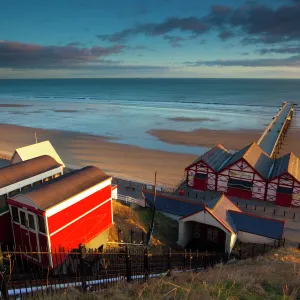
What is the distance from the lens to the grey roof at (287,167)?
81.9 ft

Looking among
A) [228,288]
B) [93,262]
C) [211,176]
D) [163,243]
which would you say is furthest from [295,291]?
[211,176]

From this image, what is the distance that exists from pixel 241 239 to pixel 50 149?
18.0 metres

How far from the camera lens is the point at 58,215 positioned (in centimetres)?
1364

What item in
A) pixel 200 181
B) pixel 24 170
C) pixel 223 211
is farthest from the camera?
pixel 200 181

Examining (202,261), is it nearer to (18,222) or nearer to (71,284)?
(71,284)

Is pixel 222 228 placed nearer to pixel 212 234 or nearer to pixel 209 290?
pixel 212 234

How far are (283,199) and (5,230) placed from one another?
2293 centimetres

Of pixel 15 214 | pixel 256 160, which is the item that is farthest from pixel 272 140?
pixel 15 214

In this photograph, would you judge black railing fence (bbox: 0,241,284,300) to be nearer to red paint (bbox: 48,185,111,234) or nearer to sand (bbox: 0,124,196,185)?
red paint (bbox: 48,185,111,234)

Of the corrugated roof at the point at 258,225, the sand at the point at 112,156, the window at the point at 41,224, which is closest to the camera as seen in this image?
the window at the point at 41,224

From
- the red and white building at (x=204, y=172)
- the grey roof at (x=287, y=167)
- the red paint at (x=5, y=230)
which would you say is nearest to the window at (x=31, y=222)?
the red paint at (x=5, y=230)

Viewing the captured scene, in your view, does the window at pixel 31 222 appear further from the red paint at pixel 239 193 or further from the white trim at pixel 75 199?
the red paint at pixel 239 193

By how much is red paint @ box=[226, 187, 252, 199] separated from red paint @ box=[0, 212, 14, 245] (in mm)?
20235

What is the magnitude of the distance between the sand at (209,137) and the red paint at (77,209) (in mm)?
33433
